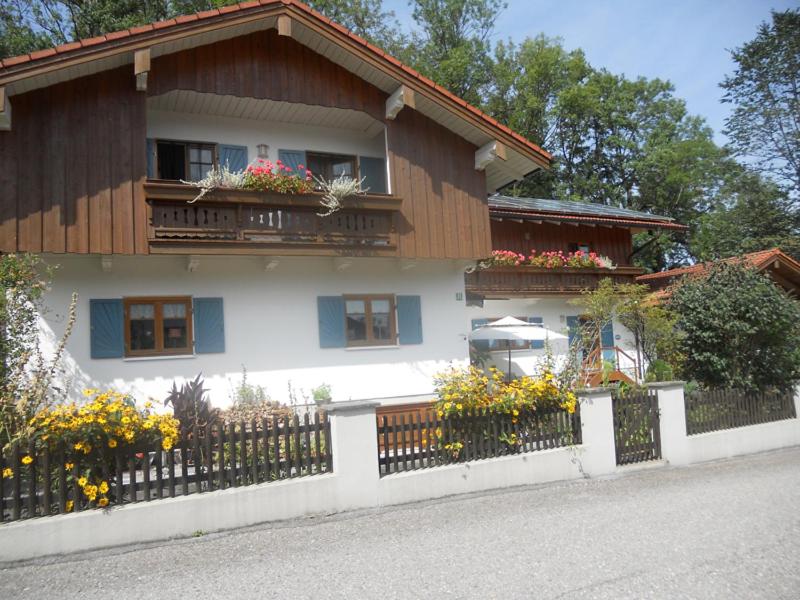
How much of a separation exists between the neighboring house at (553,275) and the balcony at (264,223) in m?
6.14

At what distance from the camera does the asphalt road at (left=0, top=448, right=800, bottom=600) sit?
5.28m

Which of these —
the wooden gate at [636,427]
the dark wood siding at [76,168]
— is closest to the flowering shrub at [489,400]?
the wooden gate at [636,427]

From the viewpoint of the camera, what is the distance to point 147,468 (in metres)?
6.66

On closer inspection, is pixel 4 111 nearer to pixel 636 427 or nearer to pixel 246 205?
pixel 246 205

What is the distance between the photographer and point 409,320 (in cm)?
1342

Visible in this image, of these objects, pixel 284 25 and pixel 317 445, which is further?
pixel 284 25

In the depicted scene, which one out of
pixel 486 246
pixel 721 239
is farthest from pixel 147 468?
pixel 721 239

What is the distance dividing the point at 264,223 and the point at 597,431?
6.79 meters

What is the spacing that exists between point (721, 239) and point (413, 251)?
2654 cm

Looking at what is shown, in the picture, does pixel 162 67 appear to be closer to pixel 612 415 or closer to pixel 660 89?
pixel 612 415

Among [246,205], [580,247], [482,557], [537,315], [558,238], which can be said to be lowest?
[482,557]

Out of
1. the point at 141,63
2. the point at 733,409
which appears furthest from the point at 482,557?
the point at 141,63

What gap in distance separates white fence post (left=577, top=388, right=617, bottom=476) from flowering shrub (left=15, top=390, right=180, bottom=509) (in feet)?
19.6

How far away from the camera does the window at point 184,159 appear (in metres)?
12.3
